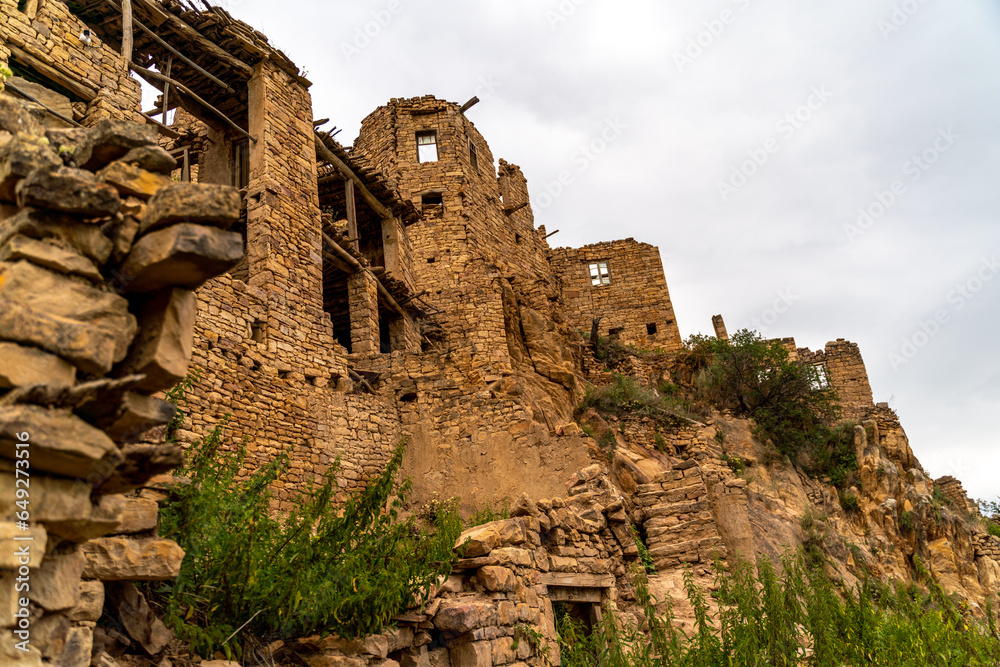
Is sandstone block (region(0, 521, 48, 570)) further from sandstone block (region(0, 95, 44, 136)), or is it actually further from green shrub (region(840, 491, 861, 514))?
green shrub (region(840, 491, 861, 514))

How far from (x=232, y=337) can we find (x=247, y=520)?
6.30 metres

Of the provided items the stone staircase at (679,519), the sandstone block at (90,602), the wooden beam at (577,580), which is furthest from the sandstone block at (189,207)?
the stone staircase at (679,519)

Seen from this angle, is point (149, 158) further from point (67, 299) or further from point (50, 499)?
point (50, 499)

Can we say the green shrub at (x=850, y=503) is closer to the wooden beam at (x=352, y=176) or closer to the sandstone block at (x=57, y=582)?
the wooden beam at (x=352, y=176)

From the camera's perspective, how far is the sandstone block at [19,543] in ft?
9.28

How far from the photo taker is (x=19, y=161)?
10.8 ft

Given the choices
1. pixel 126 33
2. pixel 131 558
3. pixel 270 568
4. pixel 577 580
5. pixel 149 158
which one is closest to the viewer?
pixel 149 158

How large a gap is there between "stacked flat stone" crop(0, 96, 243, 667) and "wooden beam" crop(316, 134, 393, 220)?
13.6 m

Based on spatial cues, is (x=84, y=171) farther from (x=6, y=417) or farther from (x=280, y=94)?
(x=280, y=94)

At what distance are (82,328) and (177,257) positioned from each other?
49cm

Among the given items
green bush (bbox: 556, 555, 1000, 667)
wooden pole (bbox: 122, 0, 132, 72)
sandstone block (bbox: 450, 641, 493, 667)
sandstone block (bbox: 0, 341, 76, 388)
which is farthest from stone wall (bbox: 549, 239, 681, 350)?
sandstone block (bbox: 0, 341, 76, 388)

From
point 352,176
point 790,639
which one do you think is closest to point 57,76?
point 352,176

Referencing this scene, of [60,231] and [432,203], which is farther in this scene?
[432,203]

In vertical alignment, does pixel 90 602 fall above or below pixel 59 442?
below
